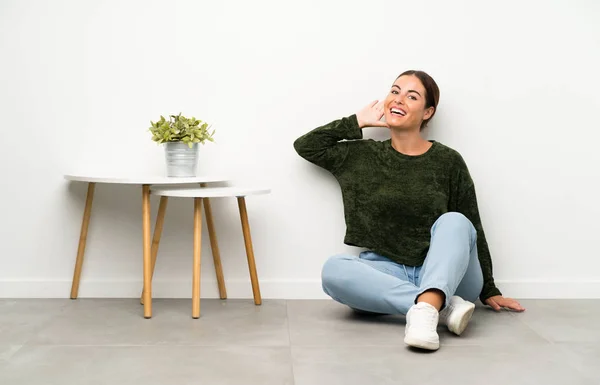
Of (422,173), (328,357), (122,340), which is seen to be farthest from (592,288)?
(122,340)

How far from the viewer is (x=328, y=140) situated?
8.26 feet

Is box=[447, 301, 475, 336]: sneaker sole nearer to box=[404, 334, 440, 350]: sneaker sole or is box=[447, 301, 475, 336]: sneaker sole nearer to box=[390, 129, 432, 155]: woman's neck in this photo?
box=[404, 334, 440, 350]: sneaker sole

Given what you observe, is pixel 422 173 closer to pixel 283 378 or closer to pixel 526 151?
pixel 526 151

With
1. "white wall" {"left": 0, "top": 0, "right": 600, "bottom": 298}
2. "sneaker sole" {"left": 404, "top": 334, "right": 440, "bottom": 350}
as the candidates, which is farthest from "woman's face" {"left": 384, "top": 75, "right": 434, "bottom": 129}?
"sneaker sole" {"left": 404, "top": 334, "right": 440, "bottom": 350}

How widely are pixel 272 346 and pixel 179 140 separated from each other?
81cm

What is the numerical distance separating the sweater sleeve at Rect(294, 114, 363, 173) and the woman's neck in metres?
0.13

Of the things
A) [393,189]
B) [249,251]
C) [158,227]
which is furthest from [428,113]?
[158,227]

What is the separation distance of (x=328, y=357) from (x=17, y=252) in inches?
53.3

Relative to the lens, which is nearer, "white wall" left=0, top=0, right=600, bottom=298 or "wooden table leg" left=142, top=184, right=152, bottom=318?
"wooden table leg" left=142, top=184, right=152, bottom=318

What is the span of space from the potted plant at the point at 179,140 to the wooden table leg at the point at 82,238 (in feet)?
1.06

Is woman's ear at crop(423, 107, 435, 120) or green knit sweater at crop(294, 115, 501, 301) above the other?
woman's ear at crop(423, 107, 435, 120)

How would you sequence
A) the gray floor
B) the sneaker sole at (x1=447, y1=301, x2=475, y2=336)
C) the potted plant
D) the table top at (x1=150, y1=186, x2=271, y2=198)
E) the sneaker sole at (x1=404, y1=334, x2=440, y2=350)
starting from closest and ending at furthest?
the gray floor, the sneaker sole at (x1=404, y1=334, x2=440, y2=350), the sneaker sole at (x1=447, y1=301, x2=475, y2=336), the table top at (x1=150, y1=186, x2=271, y2=198), the potted plant

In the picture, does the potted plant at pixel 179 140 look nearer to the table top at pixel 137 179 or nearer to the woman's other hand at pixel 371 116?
the table top at pixel 137 179

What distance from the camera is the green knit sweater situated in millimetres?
2441
